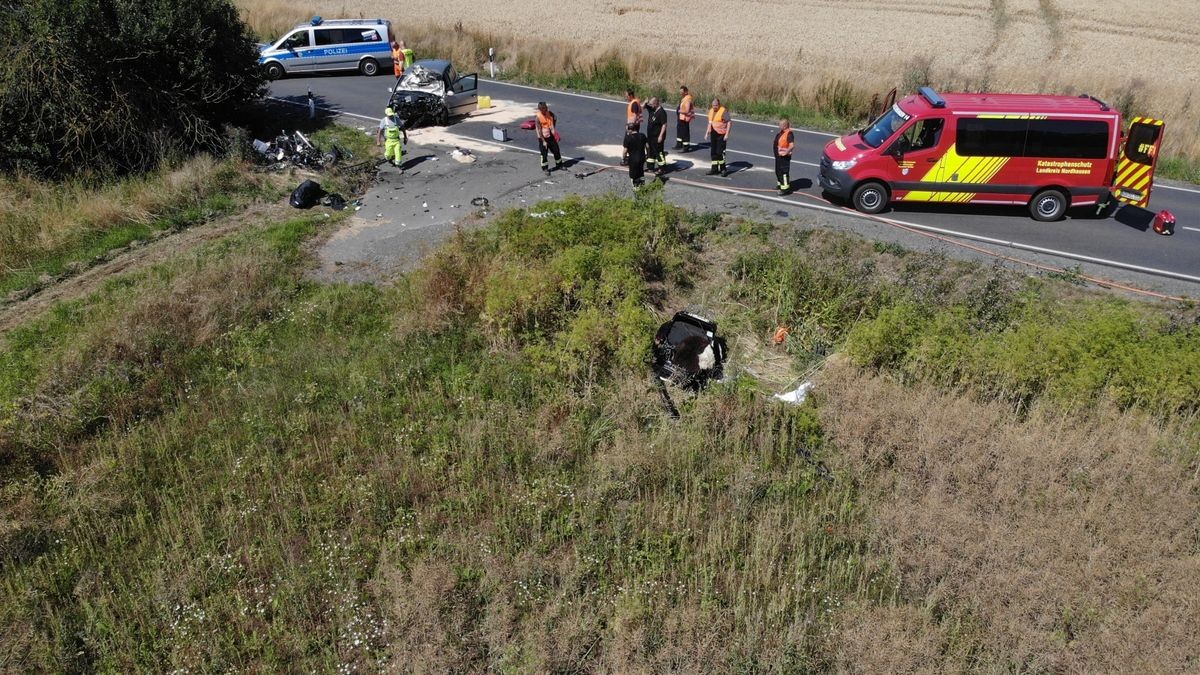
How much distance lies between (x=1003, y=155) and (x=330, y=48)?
20613 millimetres

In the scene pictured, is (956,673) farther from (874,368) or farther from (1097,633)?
(874,368)

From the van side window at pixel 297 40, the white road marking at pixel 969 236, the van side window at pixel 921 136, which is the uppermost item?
the van side window at pixel 297 40

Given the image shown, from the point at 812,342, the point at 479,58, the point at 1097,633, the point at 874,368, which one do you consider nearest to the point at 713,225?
the point at 812,342

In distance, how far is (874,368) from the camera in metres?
10.1

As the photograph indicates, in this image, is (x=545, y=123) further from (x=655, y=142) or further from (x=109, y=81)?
(x=109, y=81)

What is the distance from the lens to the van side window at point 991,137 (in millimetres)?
14031

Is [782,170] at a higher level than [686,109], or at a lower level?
lower

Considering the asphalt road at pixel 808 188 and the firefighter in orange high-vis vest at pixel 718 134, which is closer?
the asphalt road at pixel 808 188

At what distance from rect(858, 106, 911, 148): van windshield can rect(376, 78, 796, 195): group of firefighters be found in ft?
4.74

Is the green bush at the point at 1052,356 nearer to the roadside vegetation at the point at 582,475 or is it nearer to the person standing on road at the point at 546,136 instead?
the roadside vegetation at the point at 582,475

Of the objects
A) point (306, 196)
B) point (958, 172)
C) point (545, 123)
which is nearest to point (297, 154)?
point (306, 196)

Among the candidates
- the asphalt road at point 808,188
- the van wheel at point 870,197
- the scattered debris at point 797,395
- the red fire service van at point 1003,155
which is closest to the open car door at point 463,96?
the asphalt road at point 808,188

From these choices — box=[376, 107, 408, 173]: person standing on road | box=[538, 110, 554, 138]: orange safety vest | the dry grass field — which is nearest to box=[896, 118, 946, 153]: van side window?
box=[538, 110, 554, 138]: orange safety vest

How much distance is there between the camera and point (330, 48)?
25.8 metres
